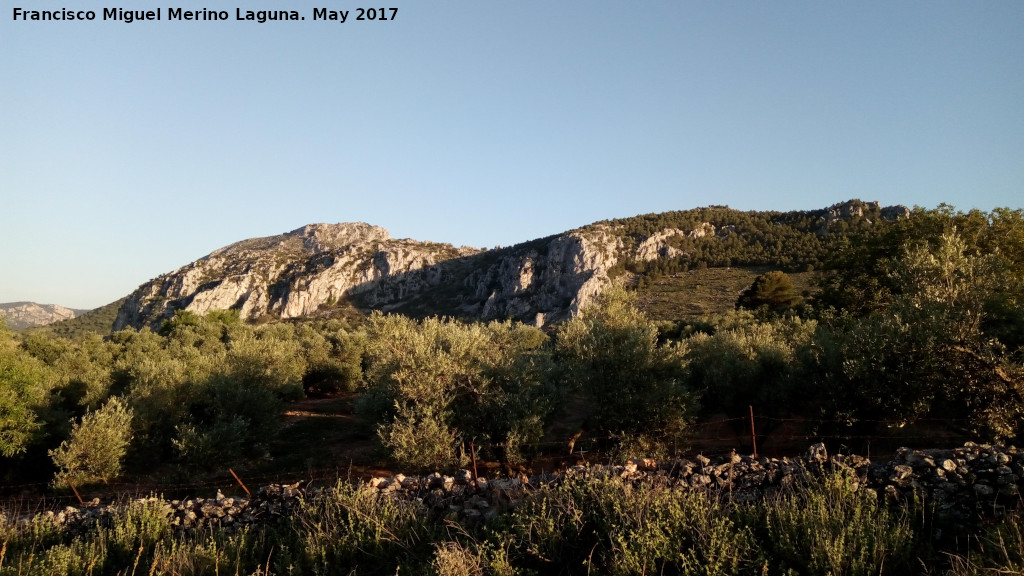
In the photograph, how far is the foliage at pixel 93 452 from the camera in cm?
1606

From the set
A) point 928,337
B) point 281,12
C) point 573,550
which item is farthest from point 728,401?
point 281,12

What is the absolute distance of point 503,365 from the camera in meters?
17.7

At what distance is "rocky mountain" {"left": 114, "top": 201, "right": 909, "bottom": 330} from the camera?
9365 cm

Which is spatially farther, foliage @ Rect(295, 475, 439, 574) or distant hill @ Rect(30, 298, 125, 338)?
distant hill @ Rect(30, 298, 125, 338)

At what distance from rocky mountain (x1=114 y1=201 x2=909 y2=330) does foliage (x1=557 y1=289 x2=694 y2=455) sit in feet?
210

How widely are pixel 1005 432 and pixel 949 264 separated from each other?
5028 mm

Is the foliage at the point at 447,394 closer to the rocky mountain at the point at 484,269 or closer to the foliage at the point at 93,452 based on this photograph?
the foliage at the point at 93,452

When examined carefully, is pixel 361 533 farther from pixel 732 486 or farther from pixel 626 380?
pixel 626 380

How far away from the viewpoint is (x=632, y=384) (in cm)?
1602

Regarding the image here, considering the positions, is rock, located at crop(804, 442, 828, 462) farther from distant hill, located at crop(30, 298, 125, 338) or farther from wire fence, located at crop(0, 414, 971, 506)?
distant hill, located at crop(30, 298, 125, 338)

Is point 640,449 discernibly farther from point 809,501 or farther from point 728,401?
point 809,501

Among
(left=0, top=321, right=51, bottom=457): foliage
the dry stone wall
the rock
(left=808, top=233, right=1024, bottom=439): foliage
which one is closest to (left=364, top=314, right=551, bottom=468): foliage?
the dry stone wall

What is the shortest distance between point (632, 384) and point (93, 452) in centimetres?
1840

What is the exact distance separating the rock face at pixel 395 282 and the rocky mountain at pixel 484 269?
0.31 metres
